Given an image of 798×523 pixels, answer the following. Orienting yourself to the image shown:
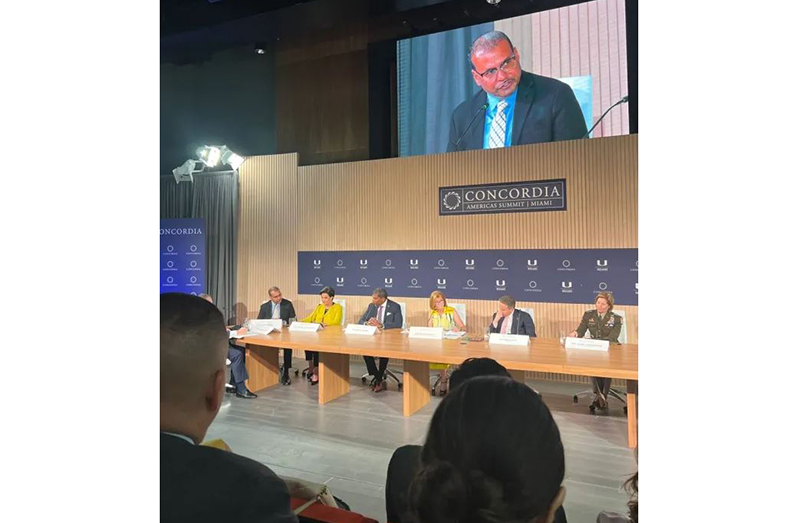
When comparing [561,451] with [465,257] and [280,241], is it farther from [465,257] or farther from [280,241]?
[280,241]

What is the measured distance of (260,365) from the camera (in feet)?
5.16

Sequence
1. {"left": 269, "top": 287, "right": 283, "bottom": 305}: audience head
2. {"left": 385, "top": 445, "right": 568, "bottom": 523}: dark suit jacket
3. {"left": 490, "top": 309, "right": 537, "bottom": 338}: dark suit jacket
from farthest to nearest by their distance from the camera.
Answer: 1. {"left": 269, "top": 287, "right": 283, "bottom": 305}: audience head
2. {"left": 490, "top": 309, "right": 537, "bottom": 338}: dark suit jacket
3. {"left": 385, "top": 445, "right": 568, "bottom": 523}: dark suit jacket

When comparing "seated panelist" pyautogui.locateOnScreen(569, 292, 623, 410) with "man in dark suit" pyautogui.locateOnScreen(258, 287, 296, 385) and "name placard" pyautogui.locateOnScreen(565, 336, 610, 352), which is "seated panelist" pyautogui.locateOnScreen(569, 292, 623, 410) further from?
"man in dark suit" pyautogui.locateOnScreen(258, 287, 296, 385)

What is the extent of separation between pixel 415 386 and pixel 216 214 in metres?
0.96

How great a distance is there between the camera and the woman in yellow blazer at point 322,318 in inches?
81.2

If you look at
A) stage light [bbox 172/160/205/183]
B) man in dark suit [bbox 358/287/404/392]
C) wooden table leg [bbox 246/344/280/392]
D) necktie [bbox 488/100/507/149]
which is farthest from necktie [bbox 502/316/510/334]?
stage light [bbox 172/160/205/183]

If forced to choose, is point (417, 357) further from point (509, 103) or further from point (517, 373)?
point (509, 103)

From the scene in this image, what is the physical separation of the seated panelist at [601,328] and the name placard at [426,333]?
521mm

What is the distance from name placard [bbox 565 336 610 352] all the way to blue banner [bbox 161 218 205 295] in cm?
121

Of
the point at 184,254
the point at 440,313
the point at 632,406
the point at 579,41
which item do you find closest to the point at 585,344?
the point at 440,313

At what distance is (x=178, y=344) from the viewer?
0.91 metres

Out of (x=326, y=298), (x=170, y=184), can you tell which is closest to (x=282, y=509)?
(x=170, y=184)

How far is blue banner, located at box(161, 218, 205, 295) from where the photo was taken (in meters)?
1.13
